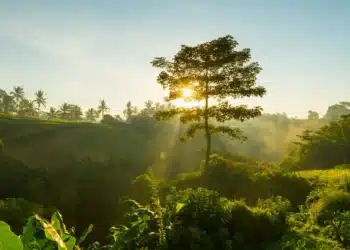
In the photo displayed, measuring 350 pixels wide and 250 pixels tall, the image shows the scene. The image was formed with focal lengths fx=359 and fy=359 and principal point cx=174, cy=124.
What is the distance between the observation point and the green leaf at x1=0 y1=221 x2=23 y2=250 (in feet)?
4.70

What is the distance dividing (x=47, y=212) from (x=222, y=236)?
51.1ft

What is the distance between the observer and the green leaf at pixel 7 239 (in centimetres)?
143

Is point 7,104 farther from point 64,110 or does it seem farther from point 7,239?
point 7,239

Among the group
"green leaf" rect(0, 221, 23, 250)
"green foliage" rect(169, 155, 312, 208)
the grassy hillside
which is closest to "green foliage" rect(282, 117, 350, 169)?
"green foliage" rect(169, 155, 312, 208)

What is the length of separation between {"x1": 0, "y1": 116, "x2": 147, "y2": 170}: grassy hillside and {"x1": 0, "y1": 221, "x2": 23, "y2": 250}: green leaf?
61257 millimetres

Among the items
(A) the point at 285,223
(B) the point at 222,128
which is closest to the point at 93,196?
(B) the point at 222,128

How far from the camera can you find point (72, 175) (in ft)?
139

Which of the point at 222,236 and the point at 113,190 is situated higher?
the point at 222,236

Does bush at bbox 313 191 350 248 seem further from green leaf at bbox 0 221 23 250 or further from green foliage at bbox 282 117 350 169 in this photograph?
green foliage at bbox 282 117 350 169

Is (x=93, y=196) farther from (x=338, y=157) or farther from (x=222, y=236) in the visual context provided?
(x=222, y=236)

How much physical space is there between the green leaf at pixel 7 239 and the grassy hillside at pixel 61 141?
6126 cm

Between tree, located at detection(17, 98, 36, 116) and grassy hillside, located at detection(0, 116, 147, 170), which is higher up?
tree, located at detection(17, 98, 36, 116)

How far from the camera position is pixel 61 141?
7181 centimetres

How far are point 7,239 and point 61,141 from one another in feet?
242
